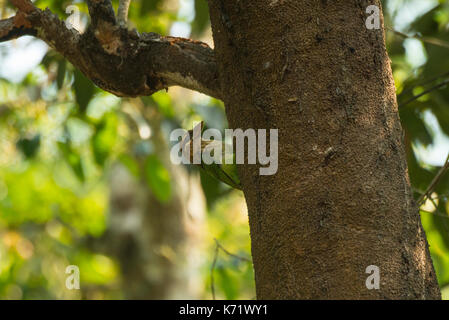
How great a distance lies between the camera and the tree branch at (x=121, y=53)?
84 cm

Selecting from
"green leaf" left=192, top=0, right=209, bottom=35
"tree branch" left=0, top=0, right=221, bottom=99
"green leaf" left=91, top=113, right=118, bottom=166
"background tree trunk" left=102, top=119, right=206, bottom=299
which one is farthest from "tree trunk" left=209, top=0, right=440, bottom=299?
"background tree trunk" left=102, top=119, right=206, bottom=299

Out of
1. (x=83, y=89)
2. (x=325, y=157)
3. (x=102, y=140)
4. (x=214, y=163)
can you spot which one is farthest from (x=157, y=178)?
(x=325, y=157)

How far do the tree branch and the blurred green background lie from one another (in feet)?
1.16

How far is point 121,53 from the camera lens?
0.86 metres

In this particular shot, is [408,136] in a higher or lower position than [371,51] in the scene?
higher

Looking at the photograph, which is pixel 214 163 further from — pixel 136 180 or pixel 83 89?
pixel 136 180

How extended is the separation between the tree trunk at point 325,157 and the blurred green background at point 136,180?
0.38 metres

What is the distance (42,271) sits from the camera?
13.2 feet

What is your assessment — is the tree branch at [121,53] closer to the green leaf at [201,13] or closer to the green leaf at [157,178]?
the green leaf at [201,13]

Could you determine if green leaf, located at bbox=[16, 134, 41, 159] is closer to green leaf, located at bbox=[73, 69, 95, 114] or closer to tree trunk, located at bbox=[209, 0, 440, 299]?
green leaf, located at bbox=[73, 69, 95, 114]
